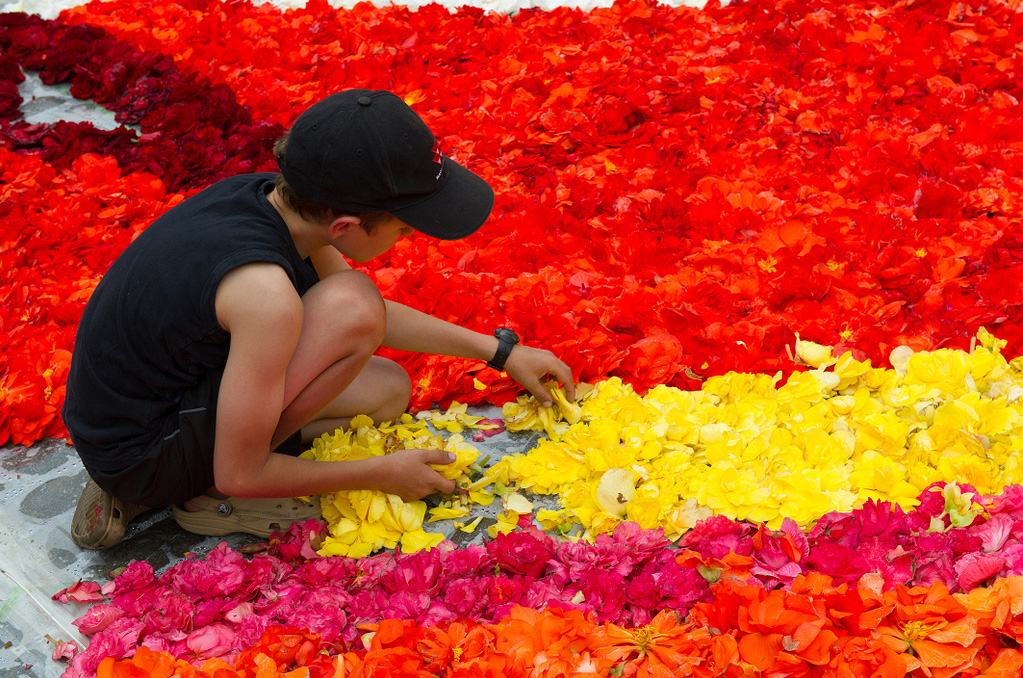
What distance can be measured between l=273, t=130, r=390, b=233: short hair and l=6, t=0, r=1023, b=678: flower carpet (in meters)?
0.61

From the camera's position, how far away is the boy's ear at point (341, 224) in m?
1.55

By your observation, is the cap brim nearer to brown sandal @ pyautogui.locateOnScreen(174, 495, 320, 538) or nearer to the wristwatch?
the wristwatch

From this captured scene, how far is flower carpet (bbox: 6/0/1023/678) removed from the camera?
145 cm

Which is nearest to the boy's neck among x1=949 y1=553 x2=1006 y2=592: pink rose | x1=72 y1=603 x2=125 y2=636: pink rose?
x1=72 y1=603 x2=125 y2=636: pink rose

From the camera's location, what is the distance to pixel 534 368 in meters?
2.04

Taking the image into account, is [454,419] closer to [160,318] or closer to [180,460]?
[180,460]

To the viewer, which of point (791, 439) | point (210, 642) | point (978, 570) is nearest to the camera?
point (978, 570)

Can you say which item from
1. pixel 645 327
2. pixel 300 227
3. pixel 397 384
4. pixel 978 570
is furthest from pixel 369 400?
pixel 978 570

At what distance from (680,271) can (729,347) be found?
39 cm

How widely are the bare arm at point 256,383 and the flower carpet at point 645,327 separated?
21 centimetres

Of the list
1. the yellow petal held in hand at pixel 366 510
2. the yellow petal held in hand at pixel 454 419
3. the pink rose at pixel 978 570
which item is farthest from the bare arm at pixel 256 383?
the pink rose at pixel 978 570

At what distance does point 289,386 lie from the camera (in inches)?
64.1

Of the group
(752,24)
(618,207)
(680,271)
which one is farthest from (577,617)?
(752,24)

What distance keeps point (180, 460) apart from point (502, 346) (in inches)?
30.2
